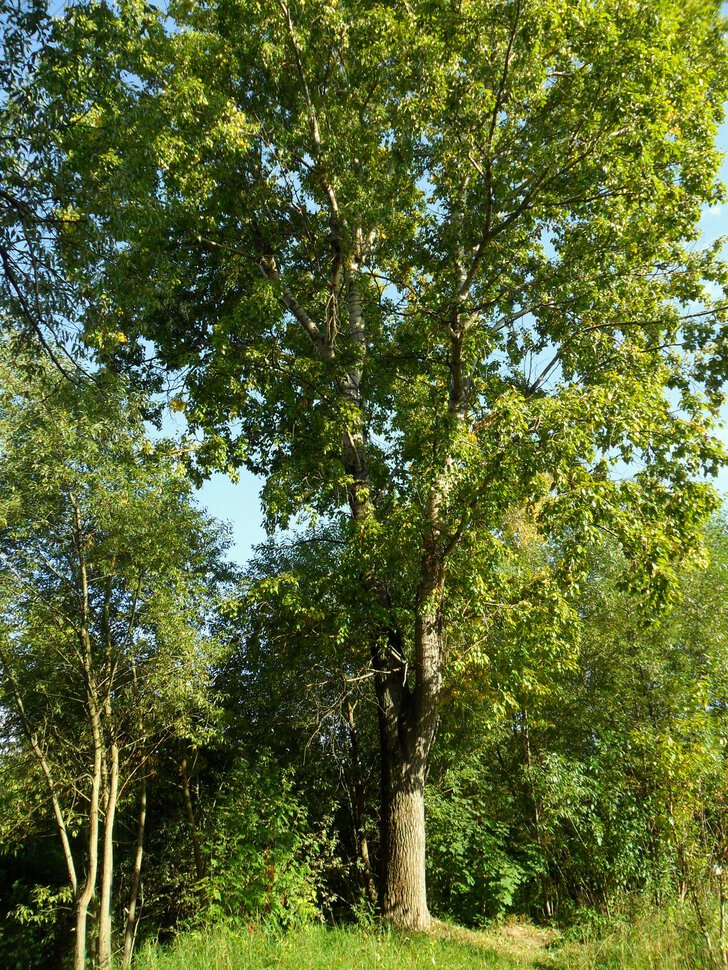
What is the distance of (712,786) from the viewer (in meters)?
6.45

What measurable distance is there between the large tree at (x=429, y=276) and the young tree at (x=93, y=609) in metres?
1.37

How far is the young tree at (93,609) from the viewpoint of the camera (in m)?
8.73

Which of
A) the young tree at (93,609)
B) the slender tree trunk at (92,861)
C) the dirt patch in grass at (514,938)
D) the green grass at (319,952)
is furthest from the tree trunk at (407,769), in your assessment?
the slender tree trunk at (92,861)

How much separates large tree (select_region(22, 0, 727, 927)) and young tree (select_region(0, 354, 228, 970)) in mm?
1373

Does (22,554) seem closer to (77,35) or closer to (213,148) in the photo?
(213,148)

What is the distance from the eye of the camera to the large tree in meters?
→ 7.39

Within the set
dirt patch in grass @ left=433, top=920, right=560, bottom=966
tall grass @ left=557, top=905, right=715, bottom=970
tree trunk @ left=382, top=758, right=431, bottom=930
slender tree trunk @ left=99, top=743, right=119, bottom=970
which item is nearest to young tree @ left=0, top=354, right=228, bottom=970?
slender tree trunk @ left=99, top=743, right=119, bottom=970

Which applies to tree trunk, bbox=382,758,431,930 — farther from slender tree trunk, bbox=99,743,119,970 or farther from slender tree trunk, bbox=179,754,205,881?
slender tree trunk, bbox=99,743,119,970

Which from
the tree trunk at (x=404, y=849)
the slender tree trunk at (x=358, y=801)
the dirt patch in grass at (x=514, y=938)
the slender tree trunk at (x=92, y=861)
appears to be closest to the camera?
the dirt patch in grass at (x=514, y=938)

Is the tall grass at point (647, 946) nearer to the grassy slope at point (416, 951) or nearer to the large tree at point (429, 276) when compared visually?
the grassy slope at point (416, 951)

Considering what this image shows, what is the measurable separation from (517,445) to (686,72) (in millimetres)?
4627

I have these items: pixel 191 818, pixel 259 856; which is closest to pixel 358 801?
pixel 191 818

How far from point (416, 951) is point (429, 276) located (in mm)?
8492

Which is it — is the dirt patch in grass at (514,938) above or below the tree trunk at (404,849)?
below
